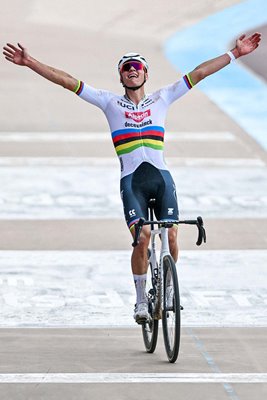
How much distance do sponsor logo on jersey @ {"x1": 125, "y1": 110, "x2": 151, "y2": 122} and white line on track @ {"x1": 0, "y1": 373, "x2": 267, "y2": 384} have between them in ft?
6.90

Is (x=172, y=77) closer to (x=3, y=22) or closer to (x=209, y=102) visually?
(x=209, y=102)

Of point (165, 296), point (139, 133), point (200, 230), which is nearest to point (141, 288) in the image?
point (165, 296)

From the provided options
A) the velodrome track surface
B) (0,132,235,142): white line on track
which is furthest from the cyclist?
(0,132,235,142): white line on track

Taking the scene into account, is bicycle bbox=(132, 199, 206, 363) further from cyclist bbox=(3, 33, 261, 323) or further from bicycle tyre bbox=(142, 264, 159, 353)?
cyclist bbox=(3, 33, 261, 323)

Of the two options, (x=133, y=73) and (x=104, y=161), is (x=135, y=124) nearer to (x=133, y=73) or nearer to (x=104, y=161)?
(x=133, y=73)

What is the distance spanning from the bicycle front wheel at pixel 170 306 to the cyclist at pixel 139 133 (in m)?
0.32

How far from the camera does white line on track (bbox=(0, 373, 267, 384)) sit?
7.39m

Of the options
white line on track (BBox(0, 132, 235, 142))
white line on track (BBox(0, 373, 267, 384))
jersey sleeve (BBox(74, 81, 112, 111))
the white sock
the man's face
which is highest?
white line on track (BBox(0, 132, 235, 142))

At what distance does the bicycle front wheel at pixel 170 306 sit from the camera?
7.89m

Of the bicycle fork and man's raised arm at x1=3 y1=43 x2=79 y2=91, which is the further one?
man's raised arm at x1=3 y1=43 x2=79 y2=91

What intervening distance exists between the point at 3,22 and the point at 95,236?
644 inches

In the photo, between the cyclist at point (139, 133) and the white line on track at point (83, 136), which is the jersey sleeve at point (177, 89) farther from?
the white line on track at point (83, 136)

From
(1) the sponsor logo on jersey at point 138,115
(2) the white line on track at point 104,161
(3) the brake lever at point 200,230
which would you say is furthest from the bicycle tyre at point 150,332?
(2) the white line on track at point 104,161

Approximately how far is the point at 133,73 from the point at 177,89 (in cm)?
38
